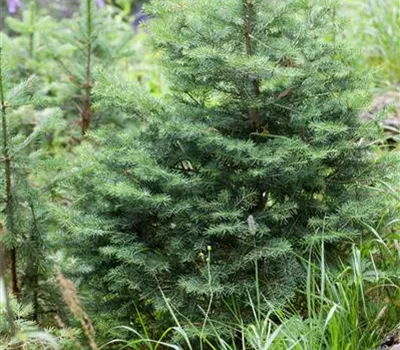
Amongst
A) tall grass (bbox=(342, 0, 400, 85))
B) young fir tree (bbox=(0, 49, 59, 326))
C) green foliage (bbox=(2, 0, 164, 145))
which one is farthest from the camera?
tall grass (bbox=(342, 0, 400, 85))

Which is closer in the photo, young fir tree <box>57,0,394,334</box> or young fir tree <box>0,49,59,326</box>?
young fir tree <box>57,0,394,334</box>

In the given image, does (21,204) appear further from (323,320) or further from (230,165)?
(323,320)

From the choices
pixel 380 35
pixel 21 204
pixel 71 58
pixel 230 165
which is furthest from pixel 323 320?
pixel 380 35

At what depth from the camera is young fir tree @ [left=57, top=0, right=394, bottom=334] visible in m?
2.79

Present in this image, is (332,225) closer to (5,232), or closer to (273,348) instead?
(273,348)

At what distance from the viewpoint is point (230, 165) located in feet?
9.62

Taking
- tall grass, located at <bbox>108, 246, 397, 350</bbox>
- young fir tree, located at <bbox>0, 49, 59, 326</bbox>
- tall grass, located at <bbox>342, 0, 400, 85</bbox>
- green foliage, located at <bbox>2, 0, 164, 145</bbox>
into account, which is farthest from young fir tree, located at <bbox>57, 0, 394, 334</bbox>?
tall grass, located at <bbox>342, 0, 400, 85</bbox>

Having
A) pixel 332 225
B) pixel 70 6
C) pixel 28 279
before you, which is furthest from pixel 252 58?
pixel 70 6

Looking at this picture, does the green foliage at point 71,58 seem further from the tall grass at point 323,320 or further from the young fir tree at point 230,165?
the tall grass at point 323,320

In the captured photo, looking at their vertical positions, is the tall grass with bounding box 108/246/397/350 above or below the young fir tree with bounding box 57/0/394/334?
below

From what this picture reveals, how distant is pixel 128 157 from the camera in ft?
9.42

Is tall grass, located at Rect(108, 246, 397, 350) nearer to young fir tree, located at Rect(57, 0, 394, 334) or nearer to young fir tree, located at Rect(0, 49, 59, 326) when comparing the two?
young fir tree, located at Rect(57, 0, 394, 334)

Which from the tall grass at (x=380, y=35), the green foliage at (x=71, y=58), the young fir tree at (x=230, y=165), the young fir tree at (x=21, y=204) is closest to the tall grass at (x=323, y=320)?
the young fir tree at (x=230, y=165)

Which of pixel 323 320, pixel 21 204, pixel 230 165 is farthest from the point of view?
pixel 21 204
